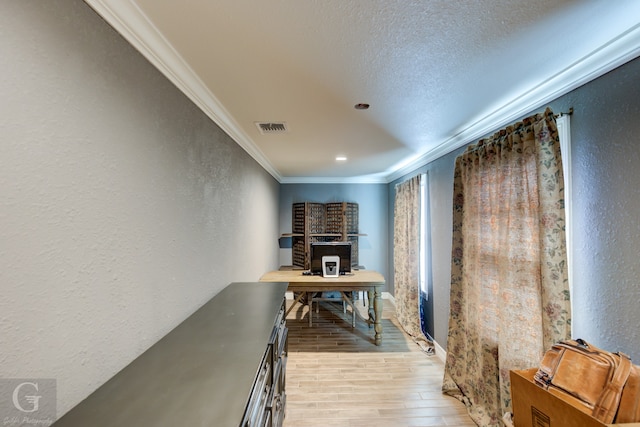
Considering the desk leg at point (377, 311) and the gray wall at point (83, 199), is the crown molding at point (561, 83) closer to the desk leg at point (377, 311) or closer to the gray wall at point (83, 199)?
the desk leg at point (377, 311)

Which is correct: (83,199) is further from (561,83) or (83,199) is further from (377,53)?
(561,83)

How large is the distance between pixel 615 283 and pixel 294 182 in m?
4.44

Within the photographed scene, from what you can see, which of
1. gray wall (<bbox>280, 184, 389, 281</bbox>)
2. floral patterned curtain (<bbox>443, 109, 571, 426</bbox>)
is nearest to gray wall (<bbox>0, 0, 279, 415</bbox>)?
floral patterned curtain (<bbox>443, 109, 571, 426</bbox>)

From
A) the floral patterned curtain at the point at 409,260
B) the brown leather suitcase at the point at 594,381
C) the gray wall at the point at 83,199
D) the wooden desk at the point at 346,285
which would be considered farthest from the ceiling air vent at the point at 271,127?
the brown leather suitcase at the point at 594,381

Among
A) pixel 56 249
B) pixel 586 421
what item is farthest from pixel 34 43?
pixel 586 421

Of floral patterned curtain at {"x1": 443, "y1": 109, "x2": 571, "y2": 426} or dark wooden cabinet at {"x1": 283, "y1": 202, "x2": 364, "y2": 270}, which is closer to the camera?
floral patterned curtain at {"x1": 443, "y1": 109, "x2": 571, "y2": 426}

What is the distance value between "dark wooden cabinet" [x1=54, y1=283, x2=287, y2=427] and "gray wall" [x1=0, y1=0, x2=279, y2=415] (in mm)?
77

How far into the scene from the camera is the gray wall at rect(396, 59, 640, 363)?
3.82 feet

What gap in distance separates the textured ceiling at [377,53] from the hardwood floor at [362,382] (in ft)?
7.74

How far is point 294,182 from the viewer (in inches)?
202

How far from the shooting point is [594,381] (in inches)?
38.9

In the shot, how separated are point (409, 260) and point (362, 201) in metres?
1.79

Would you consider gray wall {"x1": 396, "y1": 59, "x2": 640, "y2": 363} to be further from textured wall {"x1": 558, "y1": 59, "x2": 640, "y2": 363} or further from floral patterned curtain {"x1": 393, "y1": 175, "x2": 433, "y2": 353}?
floral patterned curtain {"x1": 393, "y1": 175, "x2": 433, "y2": 353}

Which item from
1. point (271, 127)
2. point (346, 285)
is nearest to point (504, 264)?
point (346, 285)
